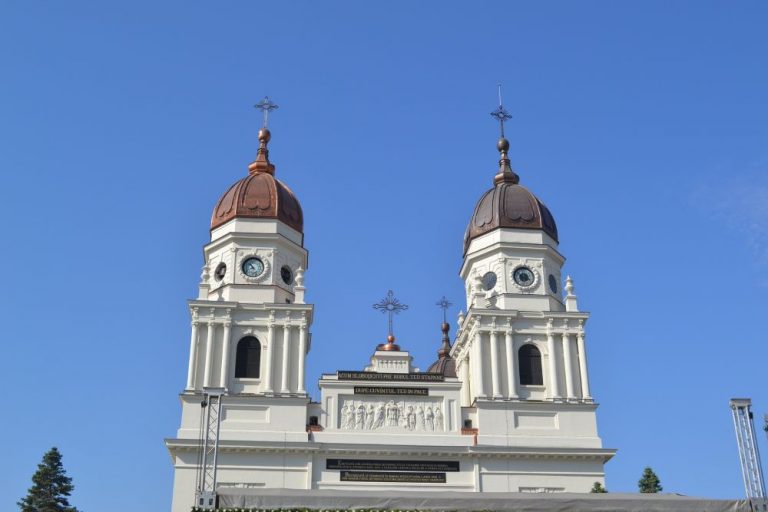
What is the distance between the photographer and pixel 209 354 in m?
40.0

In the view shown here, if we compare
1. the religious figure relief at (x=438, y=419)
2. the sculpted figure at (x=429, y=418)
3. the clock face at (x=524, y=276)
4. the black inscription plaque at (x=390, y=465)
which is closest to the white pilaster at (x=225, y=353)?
the black inscription plaque at (x=390, y=465)

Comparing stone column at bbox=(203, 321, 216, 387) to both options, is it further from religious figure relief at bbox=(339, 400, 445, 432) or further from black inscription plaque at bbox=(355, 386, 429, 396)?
black inscription plaque at bbox=(355, 386, 429, 396)

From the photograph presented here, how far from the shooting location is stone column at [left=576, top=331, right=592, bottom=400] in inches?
1610

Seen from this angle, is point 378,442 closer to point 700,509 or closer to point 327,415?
point 327,415

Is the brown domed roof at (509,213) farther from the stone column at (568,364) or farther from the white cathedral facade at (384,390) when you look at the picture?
the stone column at (568,364)

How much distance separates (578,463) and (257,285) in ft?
54.5

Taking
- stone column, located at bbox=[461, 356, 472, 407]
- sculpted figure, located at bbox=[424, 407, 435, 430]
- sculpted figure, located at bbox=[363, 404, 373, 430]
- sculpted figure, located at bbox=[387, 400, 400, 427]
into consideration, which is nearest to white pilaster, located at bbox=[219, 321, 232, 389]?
sculpted figure, located at bbox=[363, 404, 373, 430]

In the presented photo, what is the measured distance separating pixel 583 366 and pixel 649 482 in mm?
7154

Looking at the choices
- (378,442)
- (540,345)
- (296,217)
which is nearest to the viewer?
(378,442)

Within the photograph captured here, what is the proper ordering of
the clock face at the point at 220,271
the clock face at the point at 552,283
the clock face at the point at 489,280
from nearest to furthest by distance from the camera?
the clock face at the point at 220,271
the clock face at the point at 552,283
the clock face at the point at 489,280

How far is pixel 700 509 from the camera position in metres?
23.6

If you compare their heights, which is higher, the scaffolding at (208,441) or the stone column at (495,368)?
Answer: the stone column at (495,368)

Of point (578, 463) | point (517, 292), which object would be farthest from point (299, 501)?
point (517, 292)

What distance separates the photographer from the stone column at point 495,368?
4050 cm
